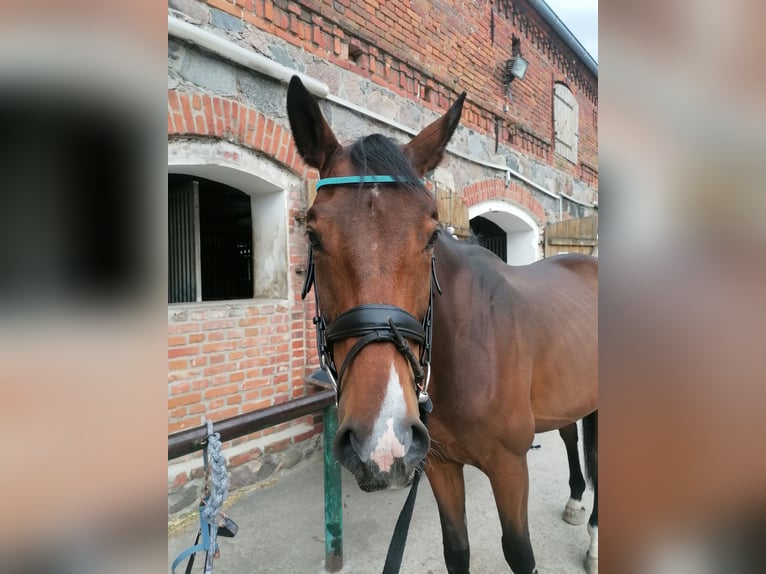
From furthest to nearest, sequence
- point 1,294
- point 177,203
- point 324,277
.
A: point 177,203
point 324,277
point 1,294

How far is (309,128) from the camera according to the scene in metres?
1.57

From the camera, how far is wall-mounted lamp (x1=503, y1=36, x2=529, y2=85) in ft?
20.3

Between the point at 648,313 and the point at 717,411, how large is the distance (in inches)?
4.2

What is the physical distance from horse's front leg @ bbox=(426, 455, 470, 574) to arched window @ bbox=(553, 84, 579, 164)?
290 inches

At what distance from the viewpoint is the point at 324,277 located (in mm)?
1320

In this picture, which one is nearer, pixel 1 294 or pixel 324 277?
pixel 1 294

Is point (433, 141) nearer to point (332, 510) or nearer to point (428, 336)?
point (428, 336)

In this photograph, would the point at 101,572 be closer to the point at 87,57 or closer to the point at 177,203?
the point at 87,57

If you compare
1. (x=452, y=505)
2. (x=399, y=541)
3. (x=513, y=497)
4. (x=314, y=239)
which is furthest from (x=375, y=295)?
(x=452, y=505)

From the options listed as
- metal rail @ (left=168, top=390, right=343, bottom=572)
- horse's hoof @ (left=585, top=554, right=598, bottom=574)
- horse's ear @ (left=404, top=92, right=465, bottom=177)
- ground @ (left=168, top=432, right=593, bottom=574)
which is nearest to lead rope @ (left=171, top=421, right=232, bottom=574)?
metal rail @ (left=168, top=390, right=343, bottom=572)

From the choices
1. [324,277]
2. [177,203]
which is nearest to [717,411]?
[324,277]

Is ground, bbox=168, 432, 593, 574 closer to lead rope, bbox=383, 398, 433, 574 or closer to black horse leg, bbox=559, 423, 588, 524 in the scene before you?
black horse leg, bbox=559, 423, 588, 524

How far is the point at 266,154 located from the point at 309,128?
1.88 meters

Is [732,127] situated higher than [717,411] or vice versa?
[732,127]
